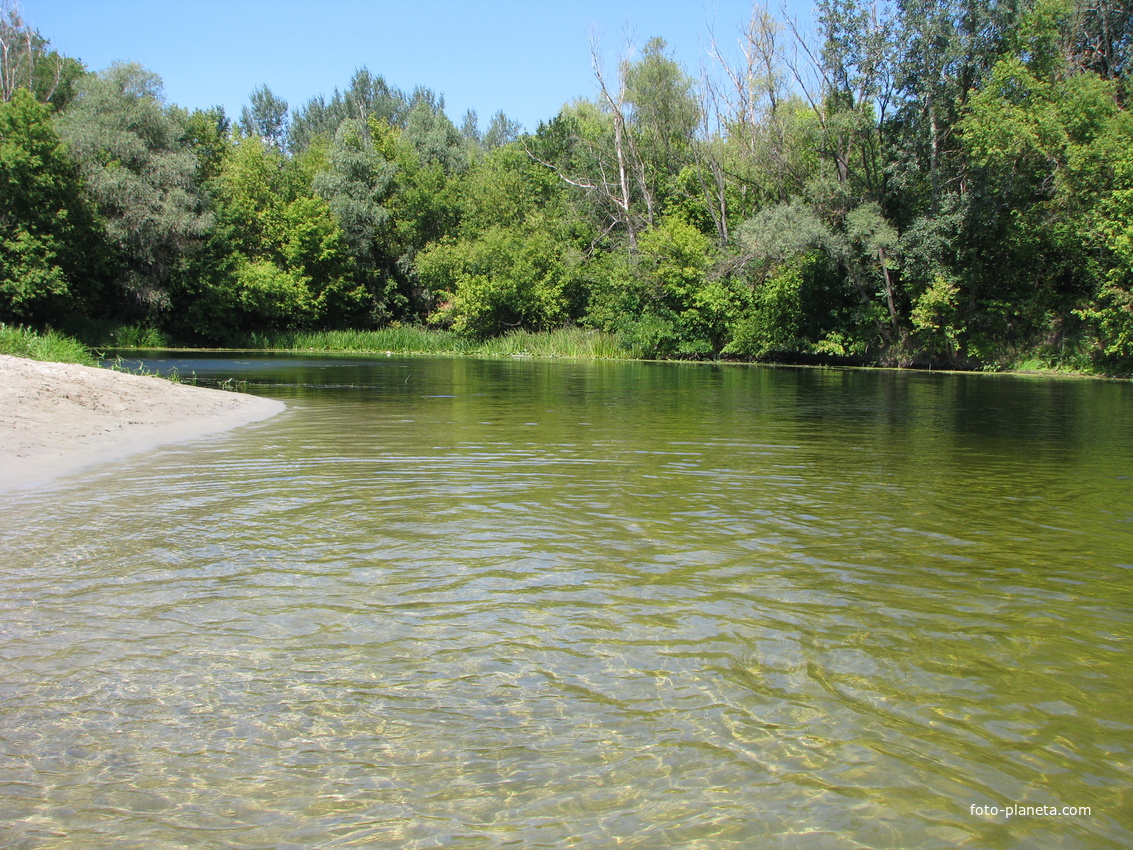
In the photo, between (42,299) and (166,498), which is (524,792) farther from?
(42,299)

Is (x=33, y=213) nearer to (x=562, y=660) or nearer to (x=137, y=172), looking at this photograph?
(x=137, y=172)

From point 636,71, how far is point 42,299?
34.6 meters

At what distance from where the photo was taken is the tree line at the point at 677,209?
35875 millimetres

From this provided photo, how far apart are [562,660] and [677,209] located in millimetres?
49773

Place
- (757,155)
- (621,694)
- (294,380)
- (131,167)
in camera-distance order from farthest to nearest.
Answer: (131,167), (757,155), (294,380), (621,694)

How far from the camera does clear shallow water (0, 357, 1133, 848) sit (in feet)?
10.8

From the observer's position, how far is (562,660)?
4.63 m

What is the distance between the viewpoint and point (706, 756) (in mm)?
3668

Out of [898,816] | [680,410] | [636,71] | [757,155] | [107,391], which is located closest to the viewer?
[898,816]

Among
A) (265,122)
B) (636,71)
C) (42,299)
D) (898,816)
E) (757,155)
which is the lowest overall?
(898,816)

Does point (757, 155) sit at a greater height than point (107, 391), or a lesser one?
greater

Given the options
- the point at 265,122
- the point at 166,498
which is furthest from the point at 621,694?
the point at 265,122

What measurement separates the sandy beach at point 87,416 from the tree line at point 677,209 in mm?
29687

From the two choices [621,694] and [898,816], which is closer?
→ [898,816]
